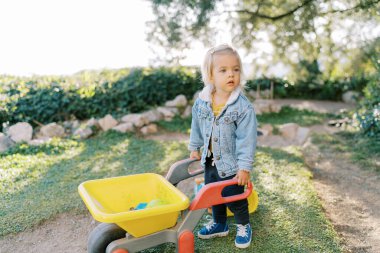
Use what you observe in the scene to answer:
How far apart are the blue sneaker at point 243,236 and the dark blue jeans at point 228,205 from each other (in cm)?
3

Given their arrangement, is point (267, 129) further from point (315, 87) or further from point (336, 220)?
point (315, 87)

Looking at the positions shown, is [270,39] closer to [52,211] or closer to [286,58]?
[286,58]

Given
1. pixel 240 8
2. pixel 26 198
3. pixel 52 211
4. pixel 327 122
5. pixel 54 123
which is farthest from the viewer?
pixel 327 122

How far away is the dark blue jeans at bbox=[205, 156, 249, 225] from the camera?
8.77 feet

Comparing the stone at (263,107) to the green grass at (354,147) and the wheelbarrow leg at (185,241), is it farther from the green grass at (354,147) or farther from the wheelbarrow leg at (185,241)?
the wheelbarrow leg at (185,241)

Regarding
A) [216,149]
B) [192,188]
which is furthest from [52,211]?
[216,149]

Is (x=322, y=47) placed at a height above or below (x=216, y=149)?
above

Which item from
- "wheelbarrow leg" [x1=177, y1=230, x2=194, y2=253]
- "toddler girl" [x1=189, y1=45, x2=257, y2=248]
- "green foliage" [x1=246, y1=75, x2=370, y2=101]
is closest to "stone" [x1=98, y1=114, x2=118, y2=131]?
"toddler girl" [x1=189, y1=45, x2=257, y2=248]

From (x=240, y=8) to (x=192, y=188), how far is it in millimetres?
3398

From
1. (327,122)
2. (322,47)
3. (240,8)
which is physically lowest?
(327,122)

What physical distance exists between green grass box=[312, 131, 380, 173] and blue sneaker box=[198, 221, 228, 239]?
2.19 m

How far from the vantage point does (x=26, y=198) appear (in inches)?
142

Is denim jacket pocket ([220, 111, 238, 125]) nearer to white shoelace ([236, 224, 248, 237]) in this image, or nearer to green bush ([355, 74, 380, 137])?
white shoelace ([236, 224, 248, 237])

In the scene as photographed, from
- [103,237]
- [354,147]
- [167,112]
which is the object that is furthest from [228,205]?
[167,112]
